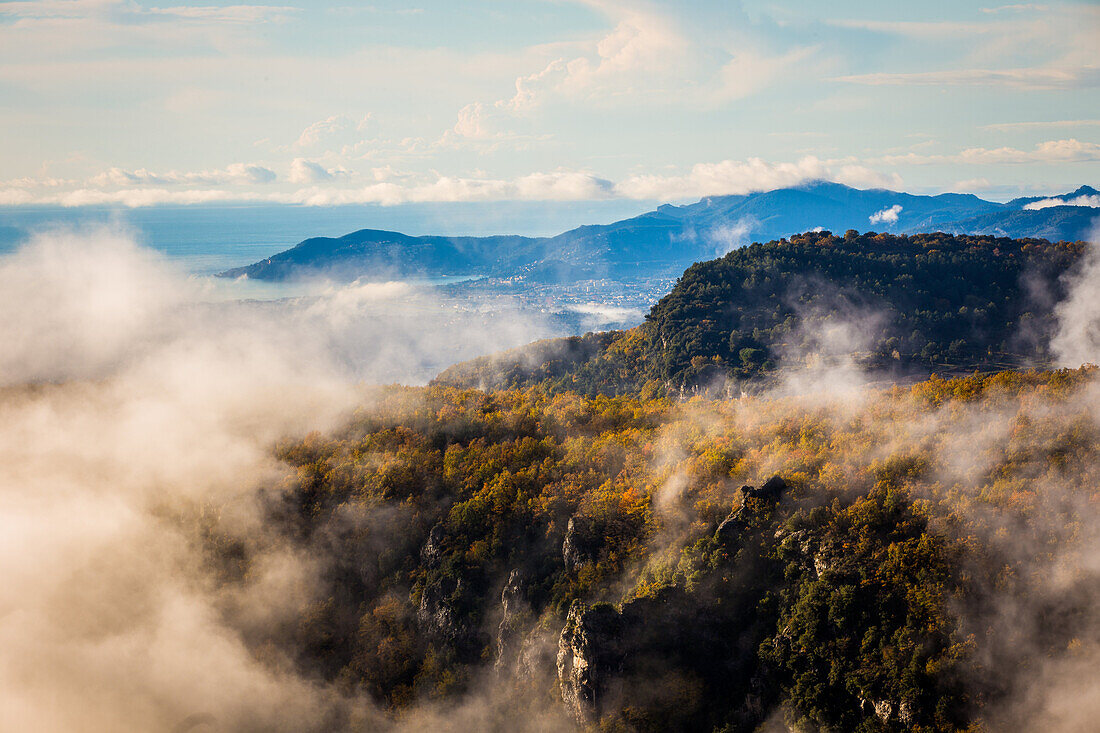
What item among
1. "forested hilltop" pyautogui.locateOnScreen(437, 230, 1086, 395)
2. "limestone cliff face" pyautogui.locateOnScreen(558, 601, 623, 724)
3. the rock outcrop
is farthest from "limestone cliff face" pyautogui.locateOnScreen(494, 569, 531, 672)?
"forested hilltop" pyautogui.locateOnScreen(437, 230, 1086, 395)

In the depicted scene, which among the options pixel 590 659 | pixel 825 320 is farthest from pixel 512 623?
pixel 825 320

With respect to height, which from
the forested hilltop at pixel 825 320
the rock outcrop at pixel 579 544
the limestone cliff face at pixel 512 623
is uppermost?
the forested hilltop at pixel 825 320

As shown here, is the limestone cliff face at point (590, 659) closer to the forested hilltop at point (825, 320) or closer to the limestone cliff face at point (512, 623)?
Answer: the limestone cliff face at point (512, 623)

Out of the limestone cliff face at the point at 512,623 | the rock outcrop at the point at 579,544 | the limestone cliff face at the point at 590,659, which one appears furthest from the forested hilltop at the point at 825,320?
the limestone cliff face at the point at 590,659

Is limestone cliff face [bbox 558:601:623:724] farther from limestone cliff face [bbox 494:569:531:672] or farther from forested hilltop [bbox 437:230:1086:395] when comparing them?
forested hilltop [bbox 437:230:1086:395]

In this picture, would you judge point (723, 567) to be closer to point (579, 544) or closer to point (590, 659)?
point (590, 659)

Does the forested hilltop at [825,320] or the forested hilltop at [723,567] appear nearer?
the forested hilltop at [723,567]
